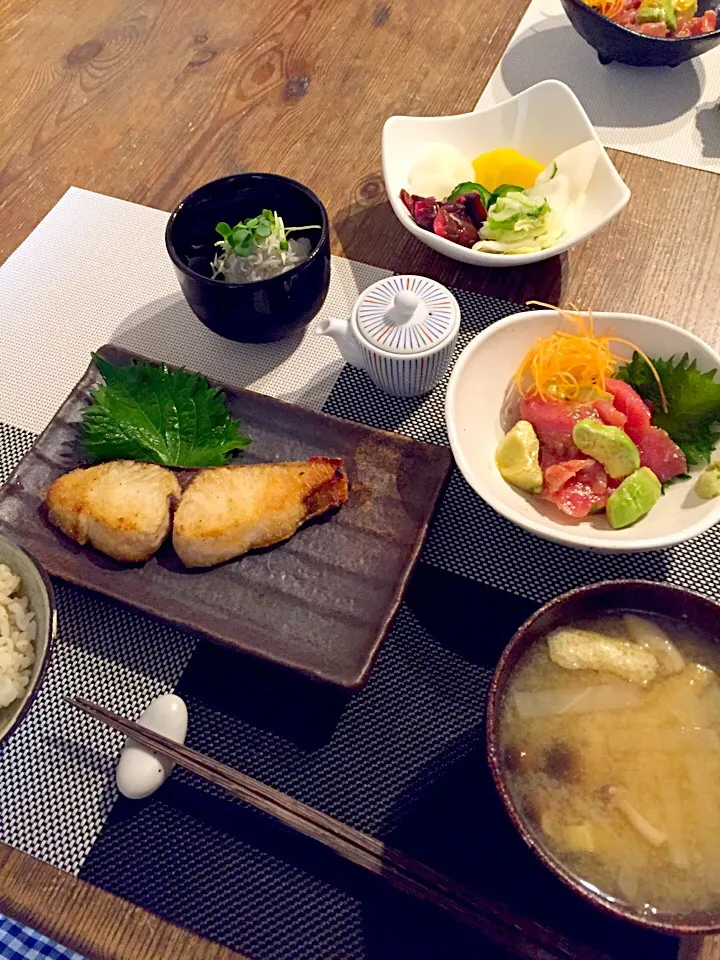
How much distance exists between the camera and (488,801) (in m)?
1.13

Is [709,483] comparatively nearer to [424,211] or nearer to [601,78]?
[424,211]

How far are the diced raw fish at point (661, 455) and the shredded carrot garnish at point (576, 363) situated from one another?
7 cm

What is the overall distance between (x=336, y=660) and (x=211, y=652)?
247 mm

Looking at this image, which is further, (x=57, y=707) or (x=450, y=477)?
(x=450, y=477)

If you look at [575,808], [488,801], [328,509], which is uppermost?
[328,509]

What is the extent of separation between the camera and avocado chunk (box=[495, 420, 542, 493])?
1293mm

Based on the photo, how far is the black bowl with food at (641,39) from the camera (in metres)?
1.95

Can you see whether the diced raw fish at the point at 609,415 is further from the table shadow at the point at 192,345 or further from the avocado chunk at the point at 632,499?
the table shadow at the point at 192,345

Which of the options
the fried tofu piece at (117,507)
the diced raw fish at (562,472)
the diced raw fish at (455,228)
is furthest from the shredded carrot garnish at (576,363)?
the fried tofu piece at (117,507)

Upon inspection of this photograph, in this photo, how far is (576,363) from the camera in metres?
1.37

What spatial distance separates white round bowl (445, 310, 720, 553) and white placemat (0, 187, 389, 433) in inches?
15.4

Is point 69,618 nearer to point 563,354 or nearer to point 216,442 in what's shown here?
point 216,442

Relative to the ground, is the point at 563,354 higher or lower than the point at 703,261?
higher

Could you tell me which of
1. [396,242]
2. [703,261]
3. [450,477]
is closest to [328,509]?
[450,477]
